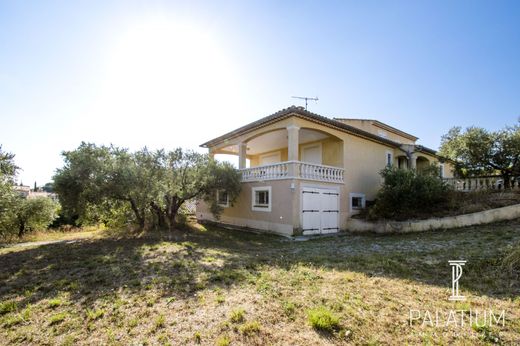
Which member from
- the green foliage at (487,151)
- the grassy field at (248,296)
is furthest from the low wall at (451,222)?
the green foliage at (487,151)

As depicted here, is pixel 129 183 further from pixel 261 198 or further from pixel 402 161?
pixel 402 161

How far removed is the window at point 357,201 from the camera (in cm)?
1468

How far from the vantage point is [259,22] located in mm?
8914

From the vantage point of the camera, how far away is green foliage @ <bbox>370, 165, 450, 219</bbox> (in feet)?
40.6

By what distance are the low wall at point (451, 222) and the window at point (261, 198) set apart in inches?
207

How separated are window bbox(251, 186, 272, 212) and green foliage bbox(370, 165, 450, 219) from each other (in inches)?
204

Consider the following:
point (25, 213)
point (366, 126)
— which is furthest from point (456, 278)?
point (25, 213)

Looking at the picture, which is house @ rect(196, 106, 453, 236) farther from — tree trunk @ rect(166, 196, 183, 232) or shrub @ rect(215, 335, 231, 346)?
shrub @ rect(215, 335, 231, 346)

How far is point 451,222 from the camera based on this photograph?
10.9 metres

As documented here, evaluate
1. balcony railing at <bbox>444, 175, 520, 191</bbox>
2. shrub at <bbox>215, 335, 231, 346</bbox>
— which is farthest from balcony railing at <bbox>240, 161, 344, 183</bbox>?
shrub at <bbox>215, 335, 231, 346</bbox>

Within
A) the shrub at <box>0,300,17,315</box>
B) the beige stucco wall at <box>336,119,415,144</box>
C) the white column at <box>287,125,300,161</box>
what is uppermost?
the beige stucco wall at <box>336,119,415,144</box>

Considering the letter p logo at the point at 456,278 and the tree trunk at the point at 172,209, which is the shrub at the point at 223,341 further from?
the tree trunk at the point at 172,209

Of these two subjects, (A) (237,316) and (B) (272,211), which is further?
(B) (272,211)

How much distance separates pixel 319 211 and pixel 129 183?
8.22 metres
